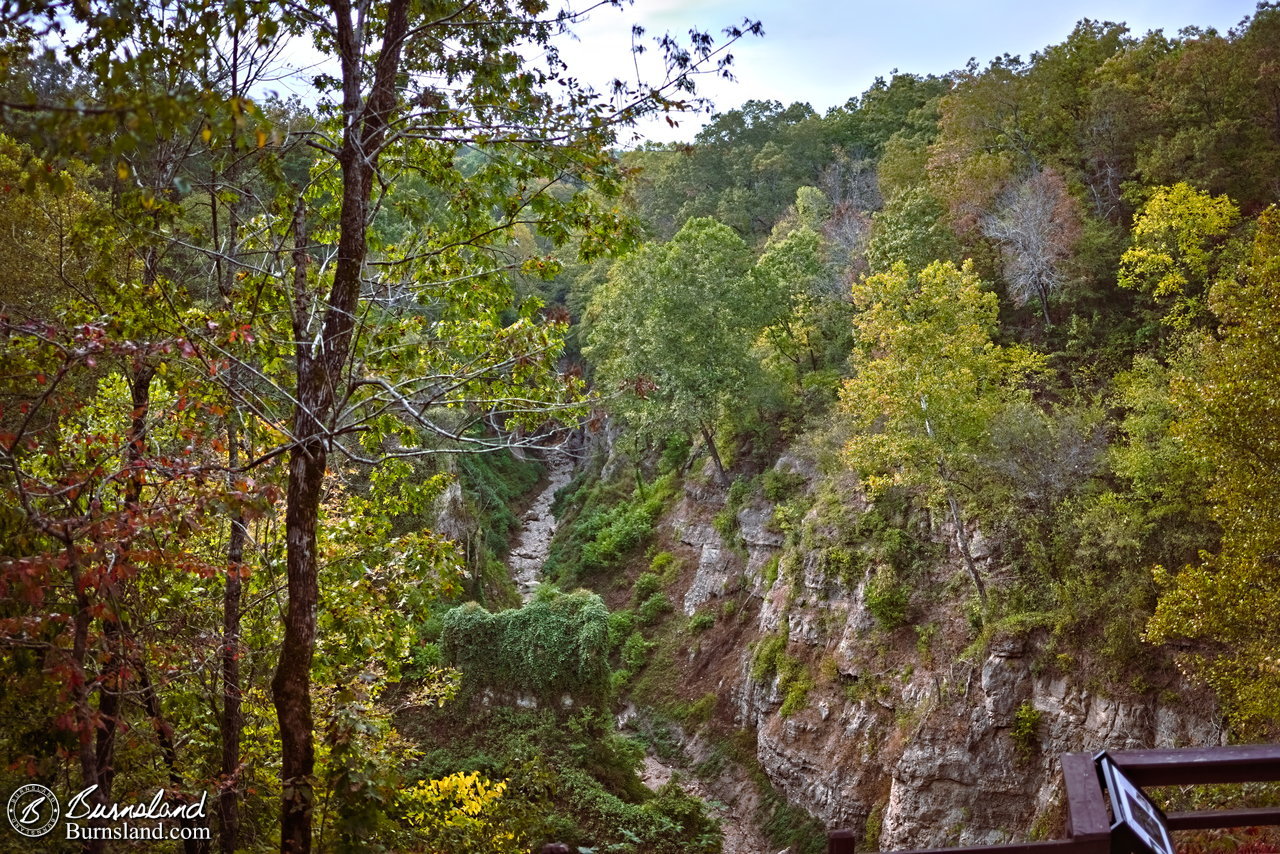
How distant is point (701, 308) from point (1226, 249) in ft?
41.9

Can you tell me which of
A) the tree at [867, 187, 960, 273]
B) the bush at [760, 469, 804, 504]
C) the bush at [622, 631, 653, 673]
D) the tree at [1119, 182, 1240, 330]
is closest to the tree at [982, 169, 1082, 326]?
the tree at [867, 187, 960, 273]

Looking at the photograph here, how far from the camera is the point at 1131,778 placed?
259 cm

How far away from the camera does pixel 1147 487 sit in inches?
516

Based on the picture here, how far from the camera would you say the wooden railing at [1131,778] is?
2354 millimetres

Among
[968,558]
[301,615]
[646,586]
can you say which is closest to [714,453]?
[646,586]

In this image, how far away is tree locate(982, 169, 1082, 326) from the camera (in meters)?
20.5

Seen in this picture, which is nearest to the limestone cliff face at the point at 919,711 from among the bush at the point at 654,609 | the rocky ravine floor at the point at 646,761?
the rocky ravine floor at the point at 646,761

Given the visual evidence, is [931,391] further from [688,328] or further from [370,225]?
[370,225]

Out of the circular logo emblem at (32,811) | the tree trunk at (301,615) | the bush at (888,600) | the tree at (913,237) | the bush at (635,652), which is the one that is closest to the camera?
the tree trunk at (301,615)

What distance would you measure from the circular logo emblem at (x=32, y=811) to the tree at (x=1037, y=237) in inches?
841

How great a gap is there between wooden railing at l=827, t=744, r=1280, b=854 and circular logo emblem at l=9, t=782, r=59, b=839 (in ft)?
18.1

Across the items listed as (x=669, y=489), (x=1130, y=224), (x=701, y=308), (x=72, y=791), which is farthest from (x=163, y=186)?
(x=669, y=489)

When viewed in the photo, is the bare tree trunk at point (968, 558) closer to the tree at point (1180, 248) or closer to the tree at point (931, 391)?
the tree at point (931, 391)

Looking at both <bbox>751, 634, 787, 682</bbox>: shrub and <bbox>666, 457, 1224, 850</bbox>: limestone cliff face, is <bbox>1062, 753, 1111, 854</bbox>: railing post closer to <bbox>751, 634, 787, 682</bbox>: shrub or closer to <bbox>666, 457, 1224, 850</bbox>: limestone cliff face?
<bbox>666, 457, 1224, 850</bbox>: limestone cliff face
